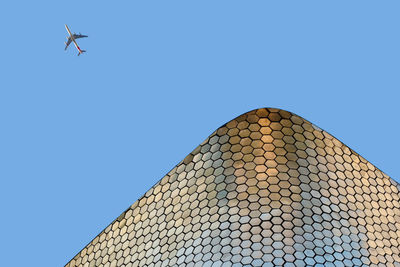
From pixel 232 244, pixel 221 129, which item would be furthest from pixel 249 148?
pixel 232 244

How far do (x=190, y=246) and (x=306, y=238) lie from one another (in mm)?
1658

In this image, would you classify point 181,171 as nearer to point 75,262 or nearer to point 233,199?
point 233,199

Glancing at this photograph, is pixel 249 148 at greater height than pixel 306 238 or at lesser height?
greater

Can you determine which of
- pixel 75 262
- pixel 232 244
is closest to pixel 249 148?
pixel 232 244

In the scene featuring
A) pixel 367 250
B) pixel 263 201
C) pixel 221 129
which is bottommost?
pixel 367 250

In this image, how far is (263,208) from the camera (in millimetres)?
16094

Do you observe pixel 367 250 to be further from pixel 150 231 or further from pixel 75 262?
pixel 75 262

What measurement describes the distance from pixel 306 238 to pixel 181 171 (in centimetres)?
235

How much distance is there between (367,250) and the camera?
634 inches

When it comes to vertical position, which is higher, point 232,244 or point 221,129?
Result: point 221,129

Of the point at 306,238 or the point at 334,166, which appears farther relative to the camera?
the point at 334,166

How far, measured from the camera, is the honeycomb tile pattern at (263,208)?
15.8 m

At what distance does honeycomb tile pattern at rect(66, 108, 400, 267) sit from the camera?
15.8 metres

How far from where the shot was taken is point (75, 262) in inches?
693
